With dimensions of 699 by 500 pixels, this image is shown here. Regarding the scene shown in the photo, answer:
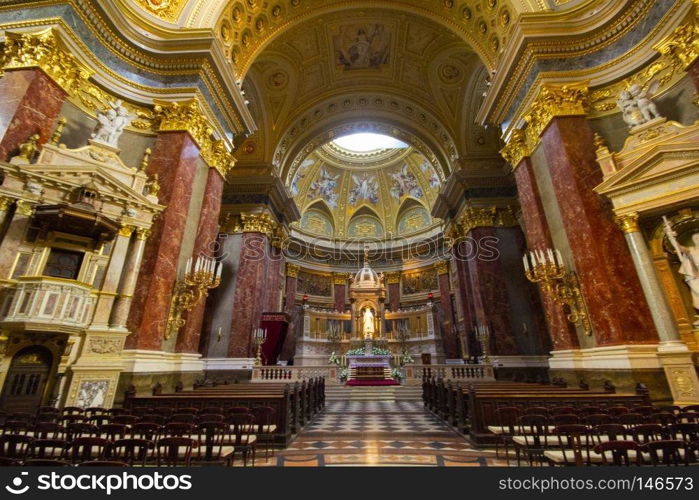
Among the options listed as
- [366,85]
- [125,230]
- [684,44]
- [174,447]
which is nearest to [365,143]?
[366,85]

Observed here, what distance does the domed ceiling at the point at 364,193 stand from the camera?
25.2 meters

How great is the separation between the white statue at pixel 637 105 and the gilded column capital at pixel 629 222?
2.12m

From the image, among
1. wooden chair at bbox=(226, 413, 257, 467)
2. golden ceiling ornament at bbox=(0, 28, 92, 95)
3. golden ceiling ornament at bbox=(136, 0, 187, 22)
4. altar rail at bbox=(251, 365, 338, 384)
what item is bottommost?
wooden chair at bbox=(226, 413, 257, 467)

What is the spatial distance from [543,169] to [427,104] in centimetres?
969

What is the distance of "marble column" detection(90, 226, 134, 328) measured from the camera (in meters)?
6.28

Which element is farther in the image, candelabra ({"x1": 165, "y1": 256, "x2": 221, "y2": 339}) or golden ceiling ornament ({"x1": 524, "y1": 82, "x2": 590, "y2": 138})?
golden ceiling ornament ({"x1": 524, "y1": 82, "x2": 590, "y2": 138})

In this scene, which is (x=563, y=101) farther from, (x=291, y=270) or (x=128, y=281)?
(x=291, y=270)

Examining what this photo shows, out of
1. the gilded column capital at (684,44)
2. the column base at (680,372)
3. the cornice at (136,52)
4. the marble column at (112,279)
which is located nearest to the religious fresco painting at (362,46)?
the cornice at (136,52)

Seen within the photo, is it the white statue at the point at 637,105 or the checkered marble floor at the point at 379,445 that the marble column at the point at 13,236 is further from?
the white statue at the point at 637,105

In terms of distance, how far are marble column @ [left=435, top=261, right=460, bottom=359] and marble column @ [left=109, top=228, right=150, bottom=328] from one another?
53.9 ft

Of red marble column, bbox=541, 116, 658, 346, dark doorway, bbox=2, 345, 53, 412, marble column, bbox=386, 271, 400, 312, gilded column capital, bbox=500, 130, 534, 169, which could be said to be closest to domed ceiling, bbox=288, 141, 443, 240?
marble column, bbox=386, 271, 400, 312

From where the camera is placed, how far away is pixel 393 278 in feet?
81.7

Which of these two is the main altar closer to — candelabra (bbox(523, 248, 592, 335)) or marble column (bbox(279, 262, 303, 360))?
marble column (bbox(279, 262, 303, 360))

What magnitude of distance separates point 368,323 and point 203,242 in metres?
11.7
